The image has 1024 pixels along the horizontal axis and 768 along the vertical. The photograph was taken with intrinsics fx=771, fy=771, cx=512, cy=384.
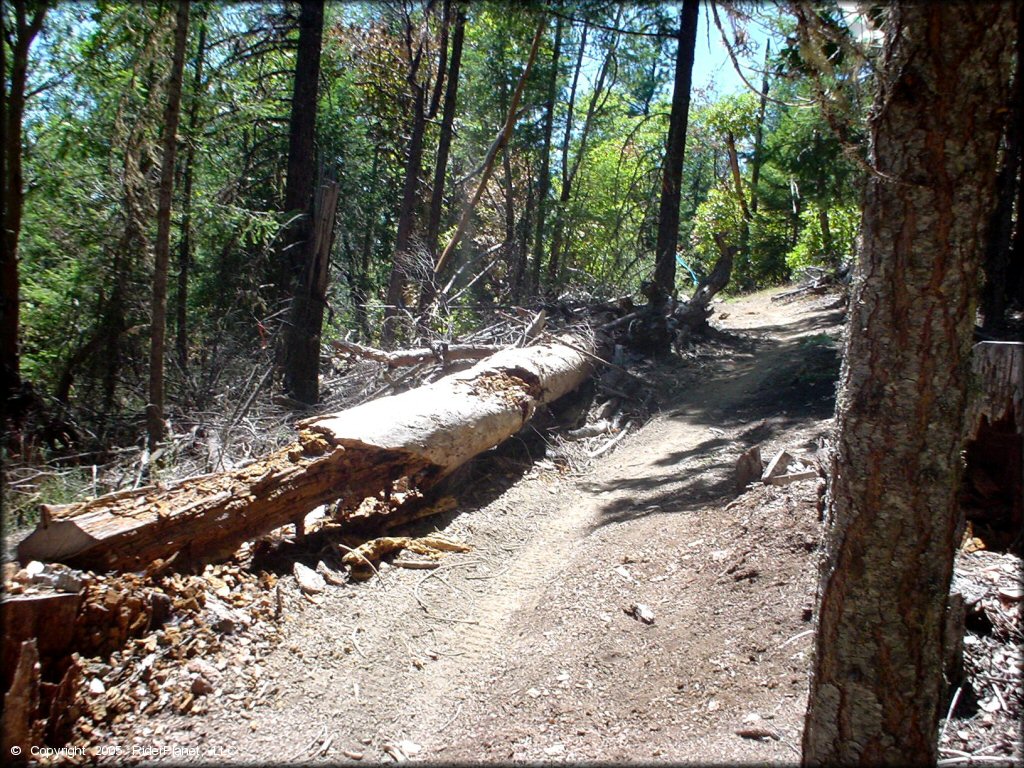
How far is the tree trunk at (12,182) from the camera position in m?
7.50

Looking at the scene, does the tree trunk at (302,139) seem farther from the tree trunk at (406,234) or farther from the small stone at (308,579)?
the small stone at (308,579)

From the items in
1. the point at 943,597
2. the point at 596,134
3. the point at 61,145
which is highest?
the point at 596,134

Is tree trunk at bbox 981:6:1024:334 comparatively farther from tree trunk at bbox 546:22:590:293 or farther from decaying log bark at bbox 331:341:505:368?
tree trunk at bbox 546:22:590:293

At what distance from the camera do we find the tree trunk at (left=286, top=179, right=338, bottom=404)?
9.12 metres

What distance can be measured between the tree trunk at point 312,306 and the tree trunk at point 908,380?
7.54 m

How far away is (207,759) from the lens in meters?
3.66

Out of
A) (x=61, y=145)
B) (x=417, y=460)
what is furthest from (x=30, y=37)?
(x=417, y=460)

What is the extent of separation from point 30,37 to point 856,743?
911 centimetres

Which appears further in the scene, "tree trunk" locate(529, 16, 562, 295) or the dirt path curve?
"tree trunk" locate(529, 16, 562, 295)

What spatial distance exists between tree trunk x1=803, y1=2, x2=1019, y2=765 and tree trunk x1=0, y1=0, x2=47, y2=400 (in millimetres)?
7888

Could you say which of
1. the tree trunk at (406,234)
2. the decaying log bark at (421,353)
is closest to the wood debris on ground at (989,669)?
the decaying log bark at (421,353)

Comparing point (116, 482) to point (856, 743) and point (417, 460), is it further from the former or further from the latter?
point (856, 743)

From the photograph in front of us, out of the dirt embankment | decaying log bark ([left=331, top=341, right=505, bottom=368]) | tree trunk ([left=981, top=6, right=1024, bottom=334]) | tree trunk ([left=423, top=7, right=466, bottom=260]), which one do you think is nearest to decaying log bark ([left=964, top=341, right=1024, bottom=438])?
the dirt embankment

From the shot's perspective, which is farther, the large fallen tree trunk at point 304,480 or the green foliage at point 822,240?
the green foliage at point 822,240
